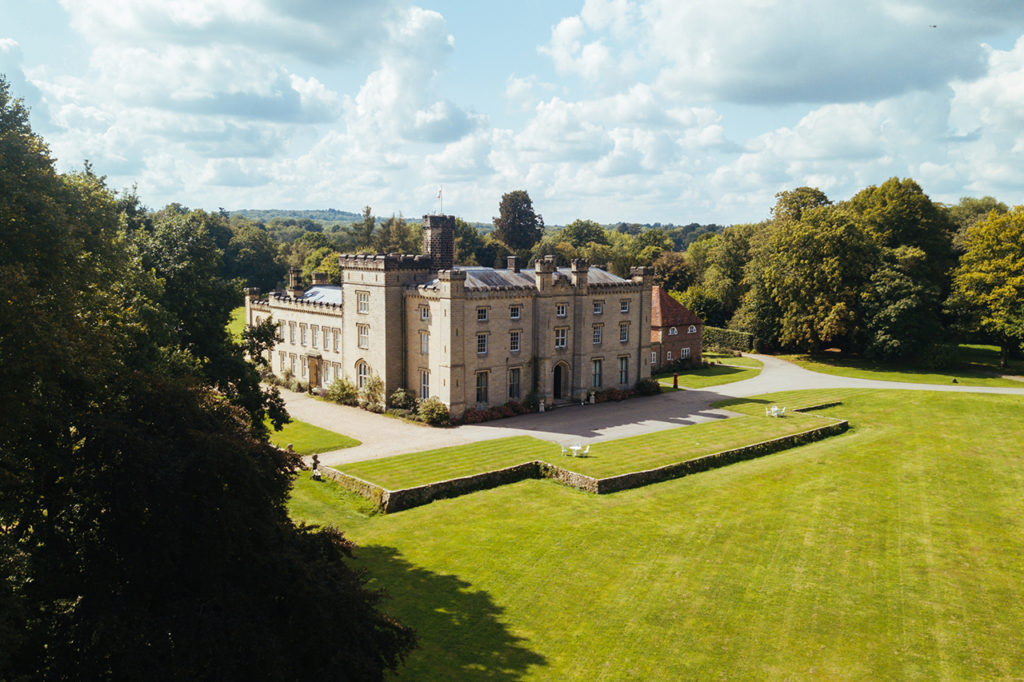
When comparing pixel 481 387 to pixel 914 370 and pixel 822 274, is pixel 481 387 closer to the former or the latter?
pixel 822 274

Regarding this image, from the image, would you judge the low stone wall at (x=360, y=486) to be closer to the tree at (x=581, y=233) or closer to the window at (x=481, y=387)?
the window at (x=481, y=387)

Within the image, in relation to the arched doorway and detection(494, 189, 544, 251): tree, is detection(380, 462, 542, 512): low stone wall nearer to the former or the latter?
the arched doorway

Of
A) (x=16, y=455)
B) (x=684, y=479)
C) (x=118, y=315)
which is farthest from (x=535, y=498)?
(x=16, y=455)

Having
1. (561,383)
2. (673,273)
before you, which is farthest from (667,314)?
(673,273)

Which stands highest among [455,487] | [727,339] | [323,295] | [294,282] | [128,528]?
[294,282]

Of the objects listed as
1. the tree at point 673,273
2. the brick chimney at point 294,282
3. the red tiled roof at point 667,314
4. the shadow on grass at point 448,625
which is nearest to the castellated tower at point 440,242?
the brick chimney at point 294,282

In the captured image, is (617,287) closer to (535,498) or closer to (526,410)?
(526,410)
